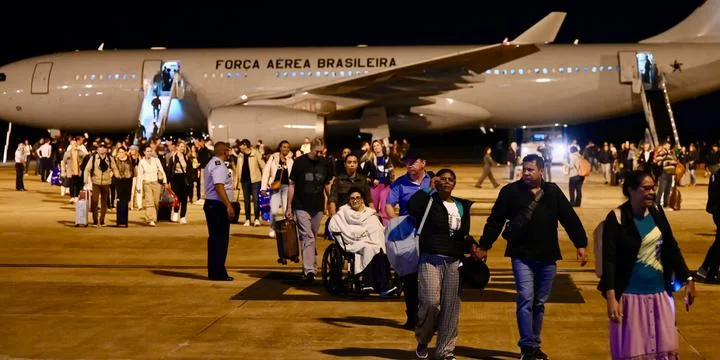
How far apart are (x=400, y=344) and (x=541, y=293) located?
A: 1.23 m

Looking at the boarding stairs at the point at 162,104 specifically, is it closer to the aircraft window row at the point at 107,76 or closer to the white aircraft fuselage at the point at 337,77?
the white aircraft fuselage at the point at 337,77

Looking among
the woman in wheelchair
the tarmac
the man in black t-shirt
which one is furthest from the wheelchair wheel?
the man in black t-shirt

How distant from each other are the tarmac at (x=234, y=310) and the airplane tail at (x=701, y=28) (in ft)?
66.9

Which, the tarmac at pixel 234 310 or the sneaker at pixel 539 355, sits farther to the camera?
Result: the tarmac at pixel 234 310

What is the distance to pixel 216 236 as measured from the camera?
11859 millimetres

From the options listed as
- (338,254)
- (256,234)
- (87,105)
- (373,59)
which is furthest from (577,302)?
(87,105)

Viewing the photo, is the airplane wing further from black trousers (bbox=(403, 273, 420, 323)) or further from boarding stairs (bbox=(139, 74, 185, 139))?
black trousers (bbox=(403, 273, 420, 323))

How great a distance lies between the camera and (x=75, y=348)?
821 cm

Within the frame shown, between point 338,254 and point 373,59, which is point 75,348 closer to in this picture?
point 338,254

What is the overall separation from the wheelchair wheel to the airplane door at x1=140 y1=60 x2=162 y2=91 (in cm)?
2243

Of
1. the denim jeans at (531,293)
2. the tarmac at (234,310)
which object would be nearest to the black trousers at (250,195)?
the tarmac at (234,310)

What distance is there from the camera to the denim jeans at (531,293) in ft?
25.1

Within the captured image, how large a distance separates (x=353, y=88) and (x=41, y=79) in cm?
974

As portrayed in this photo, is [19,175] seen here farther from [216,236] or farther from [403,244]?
[403,244]
